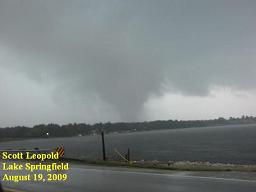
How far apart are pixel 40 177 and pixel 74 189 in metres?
4.19

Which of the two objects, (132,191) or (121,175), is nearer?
(132,191)

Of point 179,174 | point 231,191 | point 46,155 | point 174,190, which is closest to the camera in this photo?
point 231,191

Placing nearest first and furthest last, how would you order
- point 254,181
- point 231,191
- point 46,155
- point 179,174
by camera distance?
1. point 231,191
2. point 254,181
3. point 179,174
4. point 46,155

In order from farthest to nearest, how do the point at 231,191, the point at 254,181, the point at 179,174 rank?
the point at 179,174 → the point at 254,181 → the point at 231,191

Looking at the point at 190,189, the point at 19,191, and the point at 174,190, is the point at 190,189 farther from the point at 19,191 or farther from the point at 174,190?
the point at 19,191

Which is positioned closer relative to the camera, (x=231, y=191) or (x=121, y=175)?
(x=231, y=191)

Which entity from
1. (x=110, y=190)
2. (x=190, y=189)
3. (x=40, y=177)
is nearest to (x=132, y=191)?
(x=110, y=190)

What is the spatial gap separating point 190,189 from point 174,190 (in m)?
0.47

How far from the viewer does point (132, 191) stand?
463 inches

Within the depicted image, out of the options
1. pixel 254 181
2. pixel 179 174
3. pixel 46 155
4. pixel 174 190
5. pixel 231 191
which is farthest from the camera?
pixel 46 155

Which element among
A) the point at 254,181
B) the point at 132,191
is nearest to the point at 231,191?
the point at 254,181

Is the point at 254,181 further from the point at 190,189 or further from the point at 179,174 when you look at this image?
the point at 179,174

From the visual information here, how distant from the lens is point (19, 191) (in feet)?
42.5

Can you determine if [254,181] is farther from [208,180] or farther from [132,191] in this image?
[132,191]
